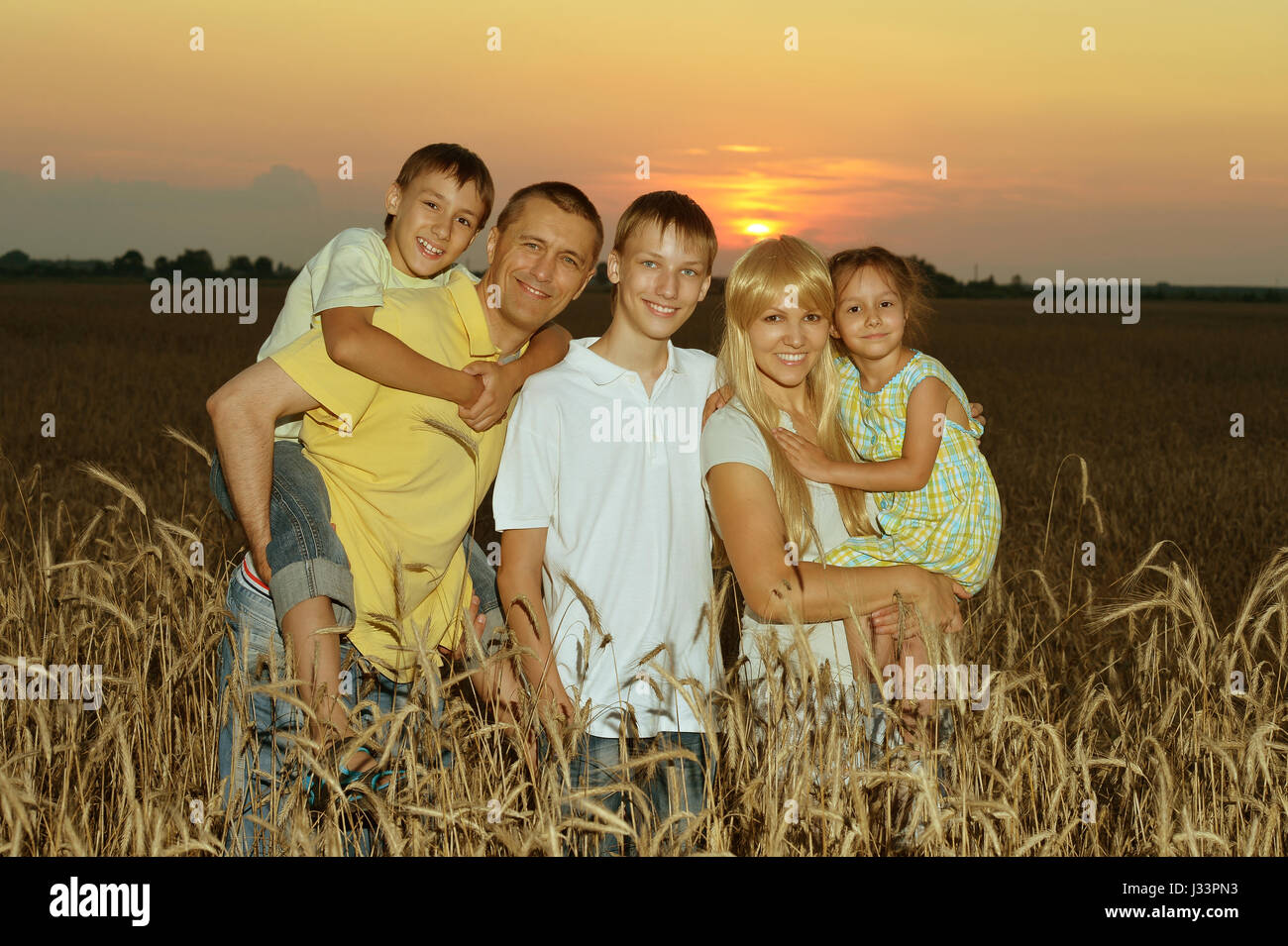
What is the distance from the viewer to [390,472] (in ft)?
10.3

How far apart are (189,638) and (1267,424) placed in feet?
50.1

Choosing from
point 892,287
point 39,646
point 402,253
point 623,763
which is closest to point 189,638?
point 39,646

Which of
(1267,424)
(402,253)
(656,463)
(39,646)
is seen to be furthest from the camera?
(1267,424)

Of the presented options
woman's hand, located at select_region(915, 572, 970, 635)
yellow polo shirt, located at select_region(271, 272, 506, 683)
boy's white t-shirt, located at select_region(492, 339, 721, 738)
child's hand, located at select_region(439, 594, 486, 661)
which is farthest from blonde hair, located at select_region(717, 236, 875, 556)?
child's hand, located at select_region(439, 594, 486, 661)

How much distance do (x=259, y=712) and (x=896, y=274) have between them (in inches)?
96.2

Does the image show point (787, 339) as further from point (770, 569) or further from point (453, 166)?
point (453, 166)

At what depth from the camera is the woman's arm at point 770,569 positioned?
293 centimetres

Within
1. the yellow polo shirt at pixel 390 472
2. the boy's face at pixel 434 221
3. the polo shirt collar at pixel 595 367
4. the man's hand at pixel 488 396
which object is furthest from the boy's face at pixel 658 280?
the boy's face at pixel 434 221

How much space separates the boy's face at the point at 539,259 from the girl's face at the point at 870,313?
90 cm

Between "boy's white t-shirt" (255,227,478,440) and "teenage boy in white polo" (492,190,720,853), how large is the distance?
620mm

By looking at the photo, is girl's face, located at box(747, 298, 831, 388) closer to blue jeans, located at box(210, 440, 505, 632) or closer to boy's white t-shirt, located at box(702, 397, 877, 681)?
boy's white t-shirt, located at box(702, 397, 877, 681)

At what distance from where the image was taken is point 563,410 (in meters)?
3.13

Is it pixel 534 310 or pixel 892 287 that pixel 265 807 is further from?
pixel 892 287

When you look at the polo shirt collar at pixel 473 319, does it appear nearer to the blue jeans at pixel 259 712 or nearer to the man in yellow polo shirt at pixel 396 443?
the man in yellow polo shirt at pixel 396 443
